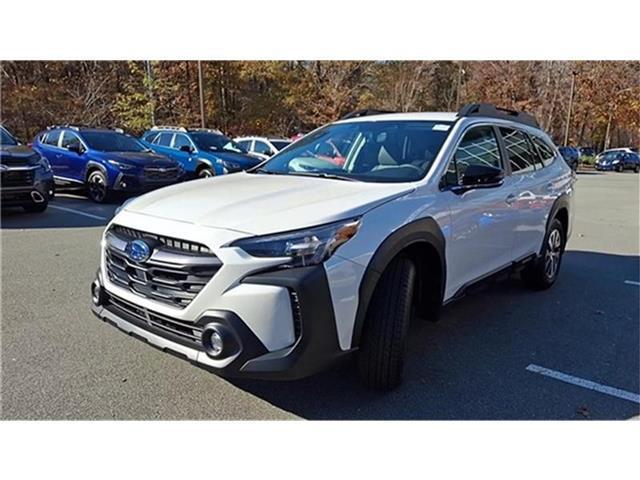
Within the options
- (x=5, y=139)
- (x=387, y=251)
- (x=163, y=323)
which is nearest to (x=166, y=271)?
(x=163, y=323)

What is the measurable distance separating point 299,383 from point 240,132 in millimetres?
30578

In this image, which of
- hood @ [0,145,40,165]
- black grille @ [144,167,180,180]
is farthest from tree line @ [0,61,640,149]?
hood @ [0,145,40,165]

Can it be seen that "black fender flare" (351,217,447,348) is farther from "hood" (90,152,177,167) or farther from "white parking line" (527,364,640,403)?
"hood" (90,152,177,167)

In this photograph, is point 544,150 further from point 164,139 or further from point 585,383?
point 164,139

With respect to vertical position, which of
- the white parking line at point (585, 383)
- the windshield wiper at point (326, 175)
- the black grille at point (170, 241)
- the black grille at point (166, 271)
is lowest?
the white parking line at point (585, 383)

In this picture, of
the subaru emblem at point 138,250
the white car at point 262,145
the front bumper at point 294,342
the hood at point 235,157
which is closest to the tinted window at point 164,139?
the hood at point 235,157

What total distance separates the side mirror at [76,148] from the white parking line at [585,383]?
10.2 m

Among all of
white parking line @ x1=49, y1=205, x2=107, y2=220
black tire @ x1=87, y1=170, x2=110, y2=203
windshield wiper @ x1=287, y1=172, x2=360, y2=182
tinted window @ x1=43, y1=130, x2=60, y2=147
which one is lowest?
white parking line @ x1=49, y1=205, x2=107, y2=220

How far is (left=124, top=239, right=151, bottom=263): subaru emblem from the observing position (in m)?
2.63

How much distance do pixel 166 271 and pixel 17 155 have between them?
7076 millimetres

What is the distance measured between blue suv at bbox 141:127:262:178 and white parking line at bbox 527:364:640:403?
366 inches

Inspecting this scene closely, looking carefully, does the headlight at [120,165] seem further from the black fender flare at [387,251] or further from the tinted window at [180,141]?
the black fender flare at [387,251]

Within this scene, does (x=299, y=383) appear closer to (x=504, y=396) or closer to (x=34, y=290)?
(x=504, y=396)

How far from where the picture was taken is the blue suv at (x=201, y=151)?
11.9 meters
